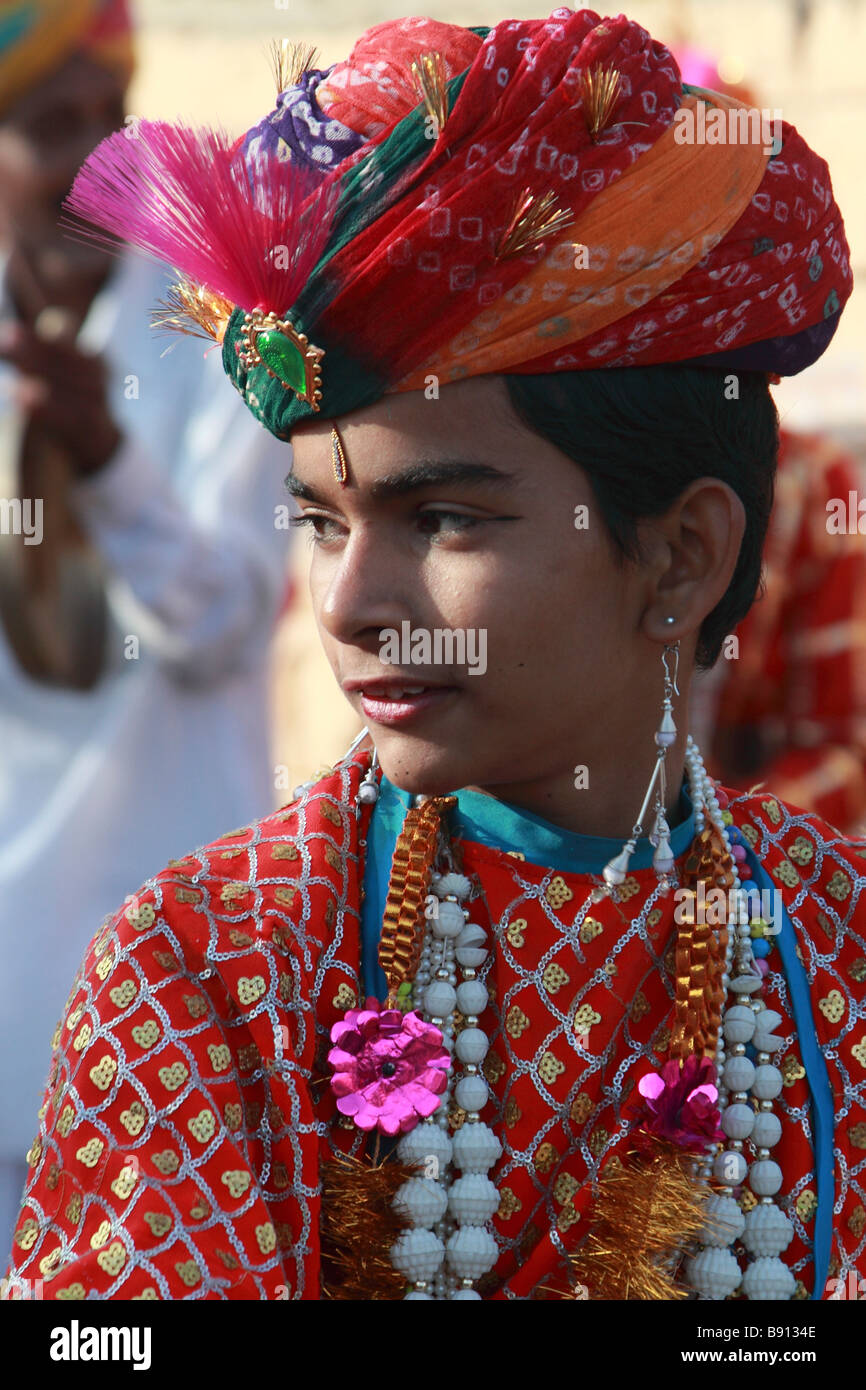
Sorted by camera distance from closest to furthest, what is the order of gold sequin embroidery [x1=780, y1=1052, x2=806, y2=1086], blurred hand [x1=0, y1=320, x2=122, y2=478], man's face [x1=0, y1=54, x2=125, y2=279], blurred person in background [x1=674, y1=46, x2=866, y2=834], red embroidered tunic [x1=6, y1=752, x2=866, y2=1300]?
red embroidered tunic [x1=6, y1=752, x2=866, y2=1300] → gold sequin embroidery [x1=780, y1=1052, x2=806, y2=1086] → blurred hand [x1=0, y1=320, x2=122, y2=478] → man's face [x1=0, y1=54, x2=125, y2=279] → blurred person in background [x1=674, y1=46, x2=866, y2=834]

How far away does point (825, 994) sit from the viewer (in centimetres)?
228

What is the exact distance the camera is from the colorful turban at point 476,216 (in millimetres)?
1968

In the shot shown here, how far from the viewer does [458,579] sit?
1.98 meters

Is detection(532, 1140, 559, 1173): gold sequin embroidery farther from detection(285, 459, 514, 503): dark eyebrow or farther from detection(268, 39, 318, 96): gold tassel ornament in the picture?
detection(268, 39, 318, 96): gold tassel ornament

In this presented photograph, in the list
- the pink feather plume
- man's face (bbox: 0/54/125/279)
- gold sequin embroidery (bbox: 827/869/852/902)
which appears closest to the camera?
the pink feather plume

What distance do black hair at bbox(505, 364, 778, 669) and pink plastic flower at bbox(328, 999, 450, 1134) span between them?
56 cm

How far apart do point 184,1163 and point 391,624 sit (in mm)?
579

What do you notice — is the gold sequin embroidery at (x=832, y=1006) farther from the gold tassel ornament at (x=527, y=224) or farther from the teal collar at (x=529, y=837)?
the gold tassel ornament at (x=527, y=224)

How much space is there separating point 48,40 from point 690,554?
3.33m

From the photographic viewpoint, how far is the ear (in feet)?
7.02

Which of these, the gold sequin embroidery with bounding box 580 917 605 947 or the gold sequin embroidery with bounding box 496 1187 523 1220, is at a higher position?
the gold sequin embroidery with bounding box 580 917 605 947

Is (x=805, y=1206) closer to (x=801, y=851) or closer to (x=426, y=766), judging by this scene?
(x=801, y=851)

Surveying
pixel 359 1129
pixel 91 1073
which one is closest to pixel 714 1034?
pixel 359 1129

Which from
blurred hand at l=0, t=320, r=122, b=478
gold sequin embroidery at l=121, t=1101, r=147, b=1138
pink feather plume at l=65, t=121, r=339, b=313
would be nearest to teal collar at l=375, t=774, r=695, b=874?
gold sequin embroidery at l=121, t=1101, r=147, b=1138
